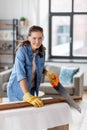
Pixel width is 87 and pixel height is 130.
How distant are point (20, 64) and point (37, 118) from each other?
0.61 metres

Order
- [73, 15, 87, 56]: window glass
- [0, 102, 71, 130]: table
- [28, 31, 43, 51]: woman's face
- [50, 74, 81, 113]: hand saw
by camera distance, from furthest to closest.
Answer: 1. [73, 15, 87, 56]: window glass
2. [28, 31, 43, 51]: woman's face
3. [50, 74, 81, 113]: hand saw
4. [0, 102, 71, 130]: table

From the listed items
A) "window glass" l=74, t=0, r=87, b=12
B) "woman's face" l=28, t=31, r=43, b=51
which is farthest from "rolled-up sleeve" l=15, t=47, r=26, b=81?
"window glass" l=74, t=0, r=87, b=12

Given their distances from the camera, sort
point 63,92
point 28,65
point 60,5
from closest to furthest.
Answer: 1. point 63,92
2. point 28,65
3. point 60,5

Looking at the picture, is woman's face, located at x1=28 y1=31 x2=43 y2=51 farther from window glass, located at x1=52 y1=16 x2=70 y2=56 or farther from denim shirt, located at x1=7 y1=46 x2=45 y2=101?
window glass, located at x1=52 y1=16 x2=70 y2=56

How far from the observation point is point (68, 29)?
804cm

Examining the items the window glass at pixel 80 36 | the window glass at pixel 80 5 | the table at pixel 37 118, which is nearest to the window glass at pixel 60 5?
the window glass at pixel 80 5

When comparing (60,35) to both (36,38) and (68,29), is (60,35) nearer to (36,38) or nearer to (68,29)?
(68,29)

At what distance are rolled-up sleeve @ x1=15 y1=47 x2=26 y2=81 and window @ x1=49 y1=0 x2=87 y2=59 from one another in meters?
5.64

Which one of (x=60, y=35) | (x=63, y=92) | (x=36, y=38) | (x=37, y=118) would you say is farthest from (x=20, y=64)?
(x=60, y=35)

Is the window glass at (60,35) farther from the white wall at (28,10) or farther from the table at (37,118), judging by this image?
the table at (37,118)

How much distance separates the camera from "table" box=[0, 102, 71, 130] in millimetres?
1825

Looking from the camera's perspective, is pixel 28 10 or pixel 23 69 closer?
pixel 23 69

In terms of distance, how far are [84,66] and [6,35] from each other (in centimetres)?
211

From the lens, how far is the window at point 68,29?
7910mm
